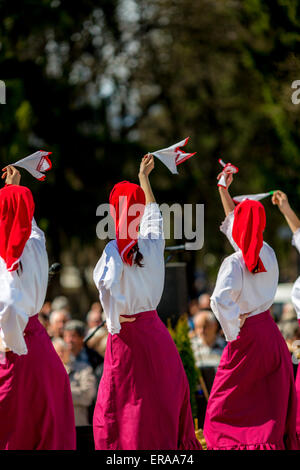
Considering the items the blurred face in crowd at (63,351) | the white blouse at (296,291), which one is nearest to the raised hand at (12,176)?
the white blouse at (296,291)

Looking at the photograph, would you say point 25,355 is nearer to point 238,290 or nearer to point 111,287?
point 111,287

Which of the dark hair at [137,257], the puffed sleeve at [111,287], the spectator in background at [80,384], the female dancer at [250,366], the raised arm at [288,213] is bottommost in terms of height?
the spectator in background at [80,384]

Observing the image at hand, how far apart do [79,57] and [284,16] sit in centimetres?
577

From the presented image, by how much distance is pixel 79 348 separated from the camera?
7.48 meters

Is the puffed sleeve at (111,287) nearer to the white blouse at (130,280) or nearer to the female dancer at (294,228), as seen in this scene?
the white blouse at (130,280)

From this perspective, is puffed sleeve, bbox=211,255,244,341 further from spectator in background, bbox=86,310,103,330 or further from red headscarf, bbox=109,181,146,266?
spectator in background, bbox=86,310,103,330

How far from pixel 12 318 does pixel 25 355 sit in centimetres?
27

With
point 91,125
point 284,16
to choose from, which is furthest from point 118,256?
point 91,125

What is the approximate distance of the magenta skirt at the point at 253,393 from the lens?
492cm

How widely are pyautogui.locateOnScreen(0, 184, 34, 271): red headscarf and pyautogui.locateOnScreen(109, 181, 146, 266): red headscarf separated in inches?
20.2

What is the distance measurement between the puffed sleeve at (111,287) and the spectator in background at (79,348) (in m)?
2.72

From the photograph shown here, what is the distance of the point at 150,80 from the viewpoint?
2025 cm

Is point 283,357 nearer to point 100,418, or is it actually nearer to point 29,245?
point 100,418

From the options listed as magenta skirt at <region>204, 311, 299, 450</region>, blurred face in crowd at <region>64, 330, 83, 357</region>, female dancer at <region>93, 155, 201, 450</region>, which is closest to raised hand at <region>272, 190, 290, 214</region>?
magenta skirt at <region>204, 311, 299, 450</region>
